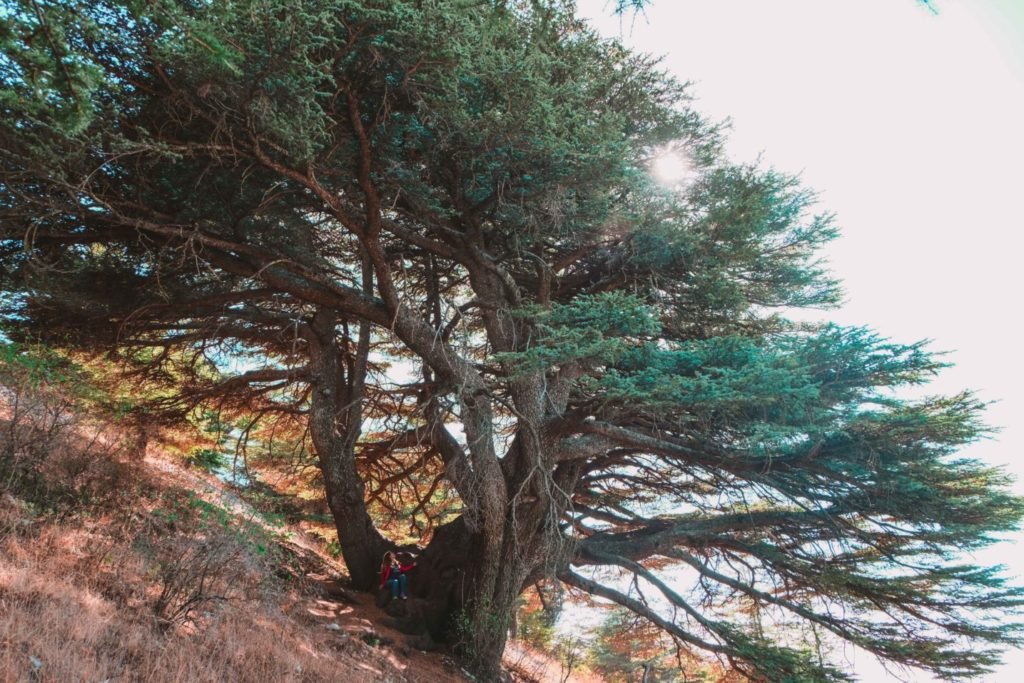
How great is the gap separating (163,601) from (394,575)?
4616mm

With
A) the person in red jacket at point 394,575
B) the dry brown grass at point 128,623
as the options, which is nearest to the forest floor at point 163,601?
the dry brown grass at point 128,623

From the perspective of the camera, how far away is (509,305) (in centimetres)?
944

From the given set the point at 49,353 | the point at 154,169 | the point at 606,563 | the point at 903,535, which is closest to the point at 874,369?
the point at 903,535

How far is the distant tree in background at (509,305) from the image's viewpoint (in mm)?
5828

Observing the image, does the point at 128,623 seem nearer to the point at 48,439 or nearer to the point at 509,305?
the point at 48,439

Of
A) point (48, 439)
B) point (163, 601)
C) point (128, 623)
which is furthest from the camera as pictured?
point (48, 439)

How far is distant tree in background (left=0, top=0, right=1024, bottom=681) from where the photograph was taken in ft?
19.1

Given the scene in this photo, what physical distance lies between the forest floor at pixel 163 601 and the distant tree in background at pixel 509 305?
1.46 m

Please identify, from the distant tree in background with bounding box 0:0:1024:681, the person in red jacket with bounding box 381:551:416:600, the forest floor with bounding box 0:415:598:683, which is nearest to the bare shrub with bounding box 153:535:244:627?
the forest floor with bounding box 0:415:598:683

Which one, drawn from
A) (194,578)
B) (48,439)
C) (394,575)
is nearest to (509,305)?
(394,575)

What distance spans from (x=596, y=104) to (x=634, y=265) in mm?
2162

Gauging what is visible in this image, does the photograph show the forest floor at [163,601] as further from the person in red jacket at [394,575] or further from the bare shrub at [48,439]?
the person in red jacket at [394,575]

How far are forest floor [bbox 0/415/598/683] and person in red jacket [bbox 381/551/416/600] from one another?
38 cm

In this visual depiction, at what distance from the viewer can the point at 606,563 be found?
10.6 meters
